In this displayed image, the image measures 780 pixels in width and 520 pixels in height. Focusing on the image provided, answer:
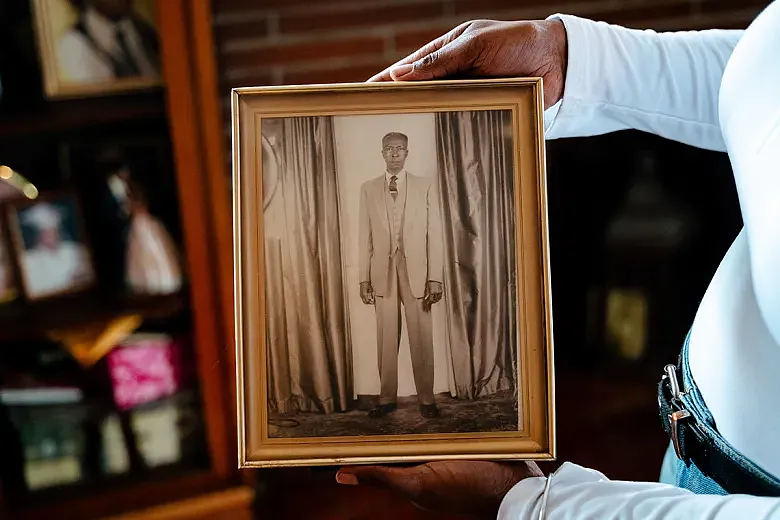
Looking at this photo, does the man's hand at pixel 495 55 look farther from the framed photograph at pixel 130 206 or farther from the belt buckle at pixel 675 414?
the framed photograph at pixel 130 206

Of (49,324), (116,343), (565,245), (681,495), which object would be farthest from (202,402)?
(681,495)

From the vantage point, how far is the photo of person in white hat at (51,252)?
1331 millimetres

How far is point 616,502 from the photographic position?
0.56 m

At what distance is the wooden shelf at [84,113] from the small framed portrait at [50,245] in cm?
13

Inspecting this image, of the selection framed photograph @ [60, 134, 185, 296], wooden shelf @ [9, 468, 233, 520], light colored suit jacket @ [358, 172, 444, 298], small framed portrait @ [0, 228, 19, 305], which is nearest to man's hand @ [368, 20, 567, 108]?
light colored suit jacket @ [358, 172, 444, 298]

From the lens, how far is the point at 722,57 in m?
0.77

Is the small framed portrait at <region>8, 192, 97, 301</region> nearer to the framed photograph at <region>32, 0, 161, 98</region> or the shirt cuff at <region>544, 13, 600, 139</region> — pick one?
the framed photograph at <region>32, 0, 161, 98</region>

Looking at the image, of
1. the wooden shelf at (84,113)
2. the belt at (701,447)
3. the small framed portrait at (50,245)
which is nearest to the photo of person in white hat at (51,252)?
the small framed portrait at (50,245)

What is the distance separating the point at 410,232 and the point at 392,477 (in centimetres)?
22

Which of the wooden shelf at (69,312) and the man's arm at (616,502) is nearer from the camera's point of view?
the man's arm at (616,502)

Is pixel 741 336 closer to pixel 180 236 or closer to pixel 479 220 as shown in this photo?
pixel 479 220

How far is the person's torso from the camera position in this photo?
53 cm

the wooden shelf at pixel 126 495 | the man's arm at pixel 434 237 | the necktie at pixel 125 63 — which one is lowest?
the wooden shelf at pixel 126 495

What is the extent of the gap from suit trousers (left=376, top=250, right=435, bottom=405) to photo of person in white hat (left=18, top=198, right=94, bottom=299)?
0.96 meters
